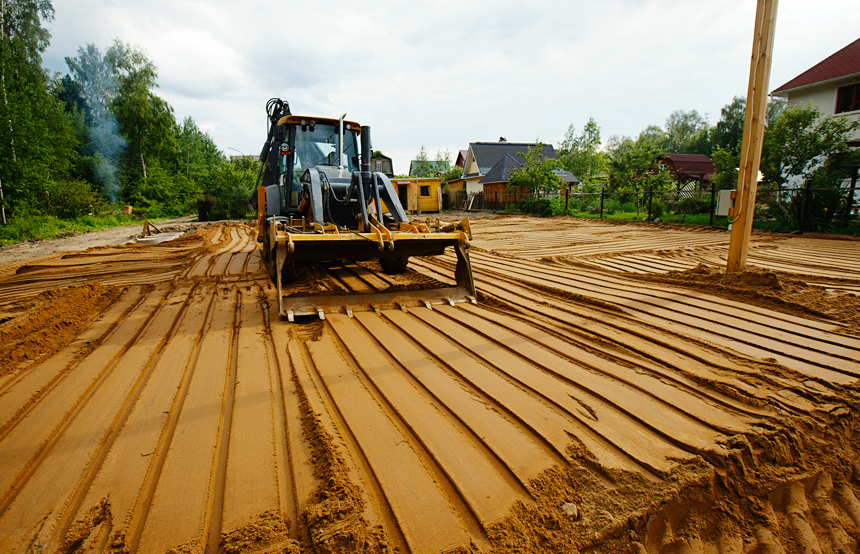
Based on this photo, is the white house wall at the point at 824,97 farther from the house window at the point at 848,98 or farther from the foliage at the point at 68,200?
the foliage at the point at 68,200

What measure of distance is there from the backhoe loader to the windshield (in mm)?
16

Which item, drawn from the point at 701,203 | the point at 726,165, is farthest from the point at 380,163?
the point at 701,203

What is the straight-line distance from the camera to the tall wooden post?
521cm

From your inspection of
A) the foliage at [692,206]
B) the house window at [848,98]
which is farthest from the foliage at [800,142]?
the house window at [848,98]

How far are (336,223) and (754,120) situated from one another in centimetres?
546

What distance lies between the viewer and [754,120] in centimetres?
529

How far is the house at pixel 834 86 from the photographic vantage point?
56.6 feet

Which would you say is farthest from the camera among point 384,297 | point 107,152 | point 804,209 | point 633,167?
point 107,152

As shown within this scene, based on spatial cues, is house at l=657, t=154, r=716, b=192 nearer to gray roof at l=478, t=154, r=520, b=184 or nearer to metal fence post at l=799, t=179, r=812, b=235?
gray roof at l=478, t=154, r=520, b=184

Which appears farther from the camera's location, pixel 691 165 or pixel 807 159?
pixel 691 165

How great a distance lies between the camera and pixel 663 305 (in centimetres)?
461

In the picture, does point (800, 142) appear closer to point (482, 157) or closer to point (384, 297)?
point (384, 297)

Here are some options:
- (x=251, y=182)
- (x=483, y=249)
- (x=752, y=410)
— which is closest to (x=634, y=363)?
(x=752, y=410)

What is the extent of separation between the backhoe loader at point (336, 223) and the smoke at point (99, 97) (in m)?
37.4
